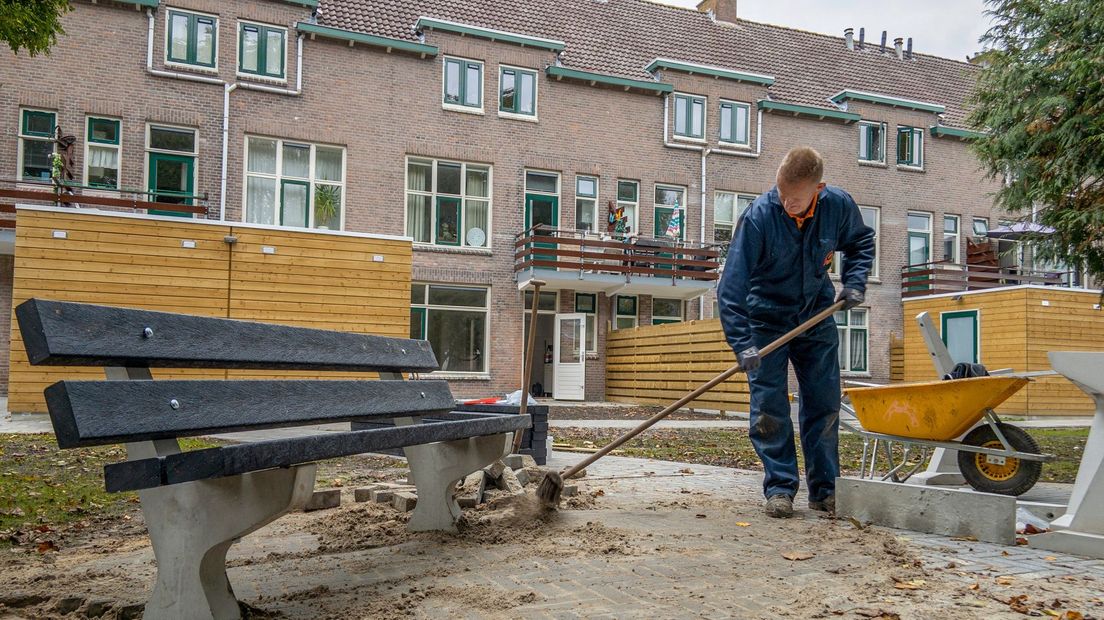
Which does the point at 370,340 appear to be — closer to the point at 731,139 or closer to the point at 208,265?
the point at 208,265

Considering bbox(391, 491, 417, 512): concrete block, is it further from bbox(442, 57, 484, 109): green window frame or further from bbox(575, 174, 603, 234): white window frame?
bbox(575, 174, 603, 234): white window frame

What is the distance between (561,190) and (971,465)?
18162 mm

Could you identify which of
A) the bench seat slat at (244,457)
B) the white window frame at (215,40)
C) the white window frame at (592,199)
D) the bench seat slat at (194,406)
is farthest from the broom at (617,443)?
the white window frame at (592,199)

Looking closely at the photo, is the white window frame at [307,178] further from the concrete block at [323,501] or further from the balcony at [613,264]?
the concrete block at [323,501]

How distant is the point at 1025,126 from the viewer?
11.6 metres

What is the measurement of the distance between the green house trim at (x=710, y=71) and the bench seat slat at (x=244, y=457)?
22.2 m

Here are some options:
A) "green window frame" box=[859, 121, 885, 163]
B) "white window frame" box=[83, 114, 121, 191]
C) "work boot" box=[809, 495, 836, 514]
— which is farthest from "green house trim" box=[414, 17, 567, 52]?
"work boot" box=[809, 495, 836, 514]

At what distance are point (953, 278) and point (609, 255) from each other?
1261 cm

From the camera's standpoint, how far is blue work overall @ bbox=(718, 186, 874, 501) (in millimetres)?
4676

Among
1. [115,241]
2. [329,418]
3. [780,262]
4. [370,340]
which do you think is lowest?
[329,418]

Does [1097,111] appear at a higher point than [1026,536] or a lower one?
higher

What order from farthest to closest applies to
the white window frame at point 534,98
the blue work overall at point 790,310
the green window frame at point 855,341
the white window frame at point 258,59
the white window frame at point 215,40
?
1. the green window frame at point 855,341
2. the white window frame at point 534,98
3. the white window frame at point 258,59
4. the white window frame at point 215,40
5. the blue work overall at point 790,310

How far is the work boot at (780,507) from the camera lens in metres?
4.57

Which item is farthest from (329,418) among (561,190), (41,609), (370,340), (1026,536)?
(561,190)
